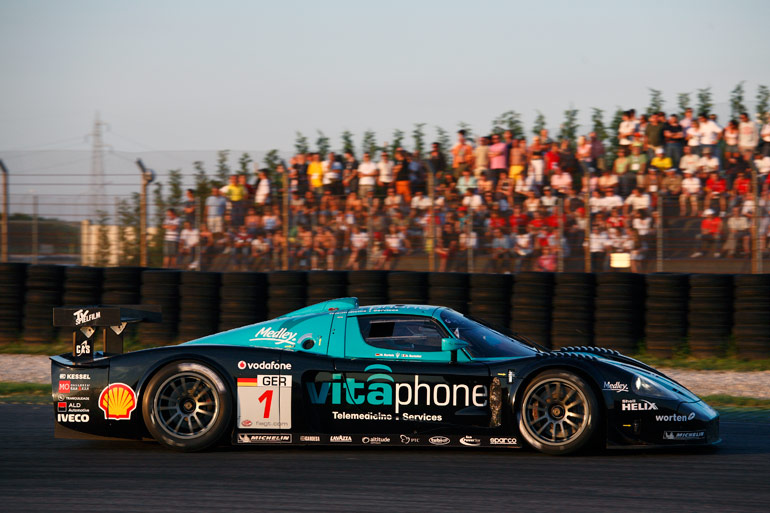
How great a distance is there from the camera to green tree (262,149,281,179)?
45.6 ft

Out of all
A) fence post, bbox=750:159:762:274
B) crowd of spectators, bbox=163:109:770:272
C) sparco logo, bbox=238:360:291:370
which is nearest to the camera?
sparco logo, bbox=238:360:291:370

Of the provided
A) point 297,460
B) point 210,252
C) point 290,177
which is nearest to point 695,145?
point 290,177

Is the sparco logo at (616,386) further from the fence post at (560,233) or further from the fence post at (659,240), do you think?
the fence post at (659,240)

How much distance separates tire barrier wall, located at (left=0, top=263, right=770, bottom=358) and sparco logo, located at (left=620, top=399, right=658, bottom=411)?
191 inches

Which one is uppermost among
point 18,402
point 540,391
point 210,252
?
point 210,252

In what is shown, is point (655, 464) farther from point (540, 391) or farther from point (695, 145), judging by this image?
point (695, 145)

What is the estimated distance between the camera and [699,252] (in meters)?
12.1

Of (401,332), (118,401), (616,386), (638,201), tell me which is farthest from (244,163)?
(616,386)

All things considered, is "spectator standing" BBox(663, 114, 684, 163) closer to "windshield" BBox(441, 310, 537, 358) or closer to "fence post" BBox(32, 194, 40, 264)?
"windshield" BBox(441, 310, 537, 358)

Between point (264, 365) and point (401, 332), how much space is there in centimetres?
100

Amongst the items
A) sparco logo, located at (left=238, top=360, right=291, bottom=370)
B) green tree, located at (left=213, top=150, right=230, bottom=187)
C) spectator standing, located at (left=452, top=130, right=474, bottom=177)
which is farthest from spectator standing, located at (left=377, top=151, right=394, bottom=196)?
sparco logo, located at (left=238, top=360, right=291, bottom=370)

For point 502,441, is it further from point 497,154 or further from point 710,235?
point 497,154

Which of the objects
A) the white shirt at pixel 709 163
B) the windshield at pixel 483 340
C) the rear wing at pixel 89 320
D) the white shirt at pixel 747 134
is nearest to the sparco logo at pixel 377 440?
the windshield at pixel 483 340

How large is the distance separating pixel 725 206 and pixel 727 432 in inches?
235
